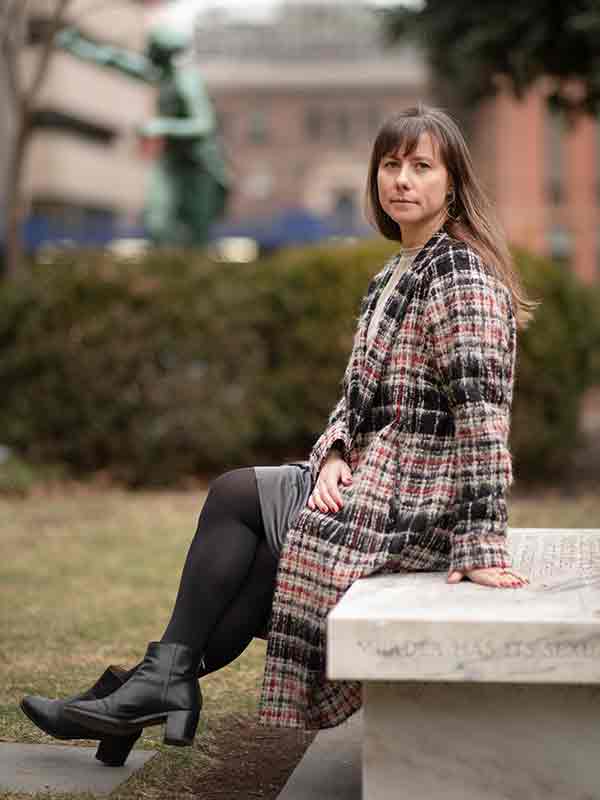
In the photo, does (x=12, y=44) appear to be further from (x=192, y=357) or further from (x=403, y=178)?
(x=403, y=178)

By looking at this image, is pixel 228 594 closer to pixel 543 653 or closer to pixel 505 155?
pixel 543 653

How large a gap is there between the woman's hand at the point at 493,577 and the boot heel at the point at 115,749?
0.94m

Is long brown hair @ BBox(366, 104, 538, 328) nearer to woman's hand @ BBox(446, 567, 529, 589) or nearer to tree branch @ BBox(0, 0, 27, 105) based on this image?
woman's hand @ BBox(446, 567, 529, 589)

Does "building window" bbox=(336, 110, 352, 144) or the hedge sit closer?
the hedge

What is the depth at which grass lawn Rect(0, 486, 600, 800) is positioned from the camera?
4238mm

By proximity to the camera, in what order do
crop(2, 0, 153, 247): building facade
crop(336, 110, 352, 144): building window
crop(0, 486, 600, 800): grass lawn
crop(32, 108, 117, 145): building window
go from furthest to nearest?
crop(336, 110, 352, 144): building window → crop(32, 108, 117, 145): building window → crop(2, 0, 153, 247): building facade → crop(0, 486, 600, 800): grass lawn

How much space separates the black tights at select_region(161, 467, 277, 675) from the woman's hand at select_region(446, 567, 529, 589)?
50cm

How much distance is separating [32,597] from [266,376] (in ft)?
14.2

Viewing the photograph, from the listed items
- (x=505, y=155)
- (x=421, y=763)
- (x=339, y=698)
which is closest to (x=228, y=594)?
(x=339, y=698)

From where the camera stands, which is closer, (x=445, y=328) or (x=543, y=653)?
(x=543, y=653)

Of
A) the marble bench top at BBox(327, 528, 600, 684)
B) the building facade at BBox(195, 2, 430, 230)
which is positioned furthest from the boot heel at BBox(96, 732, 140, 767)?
the building facade at BBox(195, 2, 430, 230)

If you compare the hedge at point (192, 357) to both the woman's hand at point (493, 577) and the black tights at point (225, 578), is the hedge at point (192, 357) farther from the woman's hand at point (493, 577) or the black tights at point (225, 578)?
the woman's hand at point (493, 577)

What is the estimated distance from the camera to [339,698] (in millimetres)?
3404

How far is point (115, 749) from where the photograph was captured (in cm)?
361
